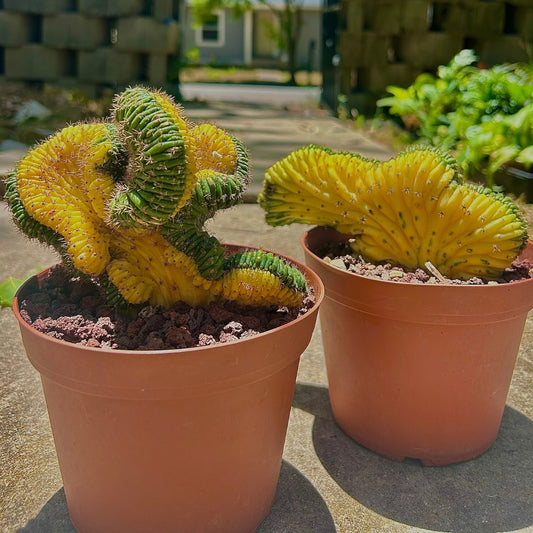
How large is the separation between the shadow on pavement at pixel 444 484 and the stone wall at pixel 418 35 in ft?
15.4

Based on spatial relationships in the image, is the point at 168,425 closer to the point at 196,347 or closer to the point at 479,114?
the point at 196,347

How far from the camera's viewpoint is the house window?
23594 mm

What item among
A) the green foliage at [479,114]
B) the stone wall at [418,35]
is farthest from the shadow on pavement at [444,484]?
the stone wall at [418,35]

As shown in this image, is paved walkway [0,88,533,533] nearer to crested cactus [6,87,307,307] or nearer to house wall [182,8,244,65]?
crested cactus [6,87,307,307]

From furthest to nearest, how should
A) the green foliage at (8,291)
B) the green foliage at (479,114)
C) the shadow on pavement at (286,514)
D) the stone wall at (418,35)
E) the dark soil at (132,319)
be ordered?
the stone wall at (418,35)
the green foliage at (479,114)
the green foliage at (8,291)
the shadow on pavement at (286,514)
the dark soil at (132,319)

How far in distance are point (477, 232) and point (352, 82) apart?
17.4 feet

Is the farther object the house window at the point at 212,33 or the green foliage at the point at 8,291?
the house window at the point at 212,33

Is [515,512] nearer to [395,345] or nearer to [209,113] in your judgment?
[395,345]

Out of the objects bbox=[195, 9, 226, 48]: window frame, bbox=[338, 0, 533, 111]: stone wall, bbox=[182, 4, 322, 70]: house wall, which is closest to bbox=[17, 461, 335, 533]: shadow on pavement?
bbox=[338, 0, 533, 111]: stone wall

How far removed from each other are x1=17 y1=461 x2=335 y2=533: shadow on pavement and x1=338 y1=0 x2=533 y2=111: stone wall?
4.98 m

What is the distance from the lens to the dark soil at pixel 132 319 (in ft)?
3.50

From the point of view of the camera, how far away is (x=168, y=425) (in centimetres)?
99

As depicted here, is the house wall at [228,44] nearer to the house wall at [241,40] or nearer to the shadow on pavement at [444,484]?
the house wall at [241,40]

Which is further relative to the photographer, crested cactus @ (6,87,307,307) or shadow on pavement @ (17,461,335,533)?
shadow on pavement @ (17,461,335,533)
